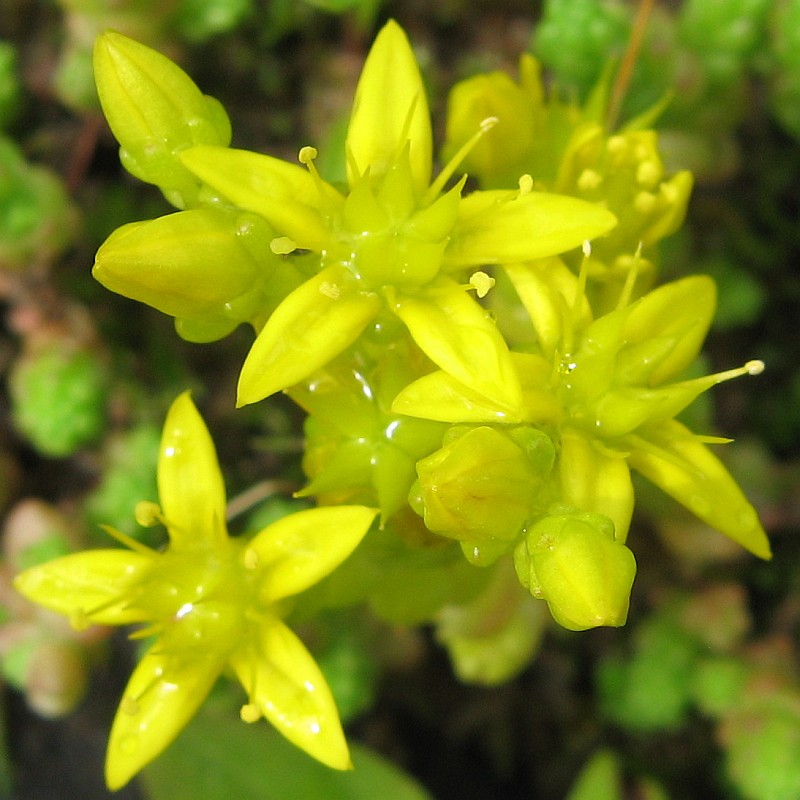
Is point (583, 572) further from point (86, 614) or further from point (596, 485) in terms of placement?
point (86, 614)

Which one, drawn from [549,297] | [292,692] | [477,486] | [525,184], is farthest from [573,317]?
[292,692]

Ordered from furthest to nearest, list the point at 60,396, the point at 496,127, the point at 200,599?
the point at 60,396 < the point at 496,127 < the point at 200,599

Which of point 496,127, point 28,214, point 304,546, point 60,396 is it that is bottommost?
point 60,396

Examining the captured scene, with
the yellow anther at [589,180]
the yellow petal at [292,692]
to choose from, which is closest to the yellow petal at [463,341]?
the yellow anther at [589,180]

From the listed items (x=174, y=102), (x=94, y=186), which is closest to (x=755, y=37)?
(x=174, y=102)

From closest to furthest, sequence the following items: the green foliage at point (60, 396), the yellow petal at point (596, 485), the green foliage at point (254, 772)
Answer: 1. the yellow petal at point (596, 485)
2. the green foliage at point (254, 772)
3. the green foliage at point (60, 396)

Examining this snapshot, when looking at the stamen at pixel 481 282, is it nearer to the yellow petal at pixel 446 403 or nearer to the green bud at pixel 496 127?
the yellow petal at pixel 446 403

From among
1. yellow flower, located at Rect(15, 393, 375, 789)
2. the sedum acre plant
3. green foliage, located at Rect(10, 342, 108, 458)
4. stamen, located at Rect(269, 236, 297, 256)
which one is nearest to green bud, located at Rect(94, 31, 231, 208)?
the sedum acre plant
